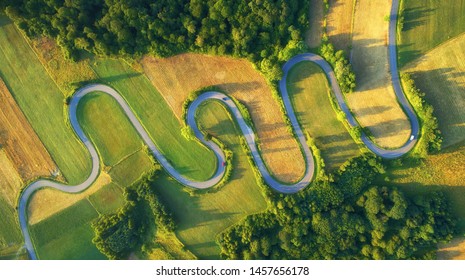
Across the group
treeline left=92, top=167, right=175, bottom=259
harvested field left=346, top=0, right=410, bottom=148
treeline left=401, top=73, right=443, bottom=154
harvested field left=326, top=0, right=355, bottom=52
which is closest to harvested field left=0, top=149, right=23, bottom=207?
treeline left=92, top=167, right=175, bottom=259

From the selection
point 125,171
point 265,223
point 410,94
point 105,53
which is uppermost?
point 105,53

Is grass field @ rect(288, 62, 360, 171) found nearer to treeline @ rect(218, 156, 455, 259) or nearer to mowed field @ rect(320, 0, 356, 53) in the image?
treeline @ rect(218, 156, 455, 259)

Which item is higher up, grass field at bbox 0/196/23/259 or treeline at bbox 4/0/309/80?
treeline at bbox 4/0/309/80

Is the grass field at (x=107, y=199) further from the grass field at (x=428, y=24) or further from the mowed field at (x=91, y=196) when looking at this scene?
the grass field at (x=428, y=24)

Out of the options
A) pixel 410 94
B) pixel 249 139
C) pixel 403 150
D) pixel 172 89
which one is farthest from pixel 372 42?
pixel 172 89

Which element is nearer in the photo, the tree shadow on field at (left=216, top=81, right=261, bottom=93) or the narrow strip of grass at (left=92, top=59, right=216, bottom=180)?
the tree shadow on field at (left=216, top=81, right=261, bottom=93)
